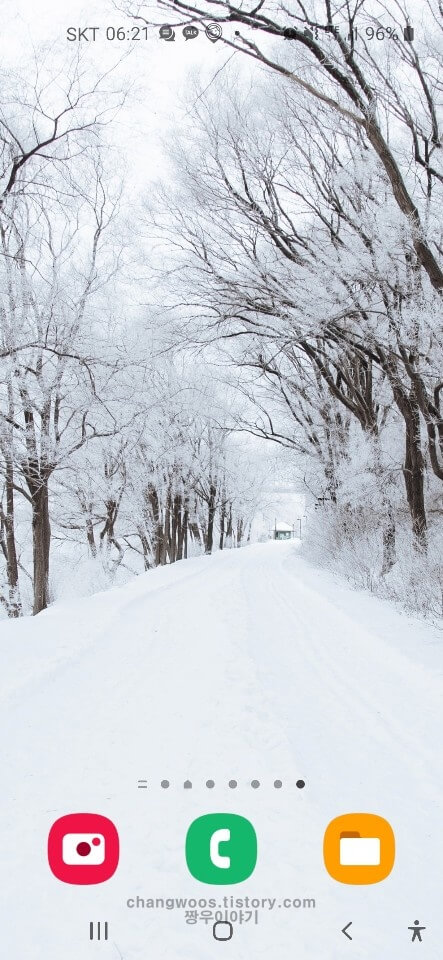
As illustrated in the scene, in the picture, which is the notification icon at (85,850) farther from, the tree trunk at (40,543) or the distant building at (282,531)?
the distant building at (282,531)

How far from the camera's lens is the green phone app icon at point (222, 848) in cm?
124

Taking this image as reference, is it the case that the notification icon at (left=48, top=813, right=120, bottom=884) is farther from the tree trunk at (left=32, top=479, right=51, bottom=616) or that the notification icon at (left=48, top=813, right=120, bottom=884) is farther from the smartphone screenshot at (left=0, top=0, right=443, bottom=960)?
the tree trunk at (left=32, top=479, right=51, bottom=616)

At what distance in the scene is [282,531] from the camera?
10550 cm

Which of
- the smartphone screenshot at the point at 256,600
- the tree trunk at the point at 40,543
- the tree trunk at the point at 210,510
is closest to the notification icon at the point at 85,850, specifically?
the smartphone screenshot at the point at 256,600

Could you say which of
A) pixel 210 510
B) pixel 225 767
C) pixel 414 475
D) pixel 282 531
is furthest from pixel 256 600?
pixel 282 531

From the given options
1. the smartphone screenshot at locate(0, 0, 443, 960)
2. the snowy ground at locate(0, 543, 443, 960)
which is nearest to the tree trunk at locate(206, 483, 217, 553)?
the smartphone screenshot at locate(0, 0, 443, 960)

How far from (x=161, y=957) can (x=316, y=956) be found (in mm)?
379

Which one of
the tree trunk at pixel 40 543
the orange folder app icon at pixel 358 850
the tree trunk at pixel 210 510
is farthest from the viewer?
the tree trunk at pixel 210 510

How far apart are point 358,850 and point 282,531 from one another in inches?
4145

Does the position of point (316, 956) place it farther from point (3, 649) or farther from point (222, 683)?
point (3, 649)

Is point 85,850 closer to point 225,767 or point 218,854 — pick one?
point 218,854

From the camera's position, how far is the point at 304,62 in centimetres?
718

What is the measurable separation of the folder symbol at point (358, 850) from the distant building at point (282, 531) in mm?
102007

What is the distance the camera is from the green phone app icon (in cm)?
124
